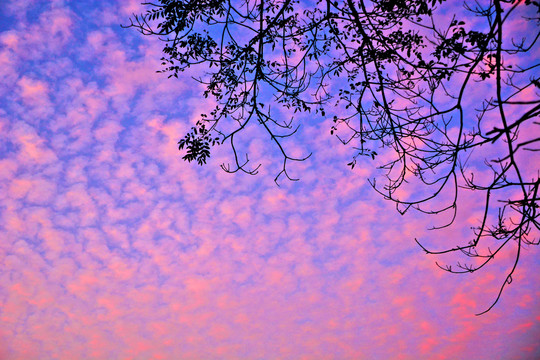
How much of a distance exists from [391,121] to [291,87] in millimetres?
1153

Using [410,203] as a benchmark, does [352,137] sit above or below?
above

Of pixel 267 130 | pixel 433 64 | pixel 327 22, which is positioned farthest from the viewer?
pixel 327 22

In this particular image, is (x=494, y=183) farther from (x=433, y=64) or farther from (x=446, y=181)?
(x=433, y=64)

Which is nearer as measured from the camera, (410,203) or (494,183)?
(494,183)

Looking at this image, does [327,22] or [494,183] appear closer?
[494,183]

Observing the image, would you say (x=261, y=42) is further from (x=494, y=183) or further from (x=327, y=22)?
(x=494, y=183)

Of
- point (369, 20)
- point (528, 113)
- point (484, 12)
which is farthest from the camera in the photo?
point (369, 20)

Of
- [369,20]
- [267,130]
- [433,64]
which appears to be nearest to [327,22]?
[369,20]

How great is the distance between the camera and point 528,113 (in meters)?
2.69

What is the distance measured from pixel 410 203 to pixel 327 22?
2499mm

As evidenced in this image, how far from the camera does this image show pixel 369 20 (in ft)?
15.7

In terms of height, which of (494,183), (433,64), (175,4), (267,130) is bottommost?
(494,183)

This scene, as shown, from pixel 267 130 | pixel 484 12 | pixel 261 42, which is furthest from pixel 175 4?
pixel 484 12

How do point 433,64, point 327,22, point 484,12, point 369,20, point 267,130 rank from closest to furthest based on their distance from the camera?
point 484,12, point 267,130, point 433,64, point 369,20, point 327,22
